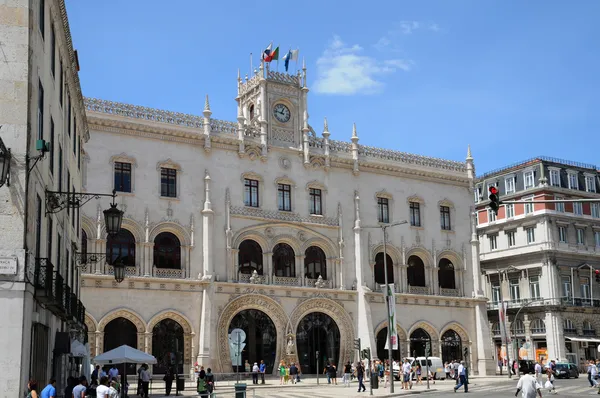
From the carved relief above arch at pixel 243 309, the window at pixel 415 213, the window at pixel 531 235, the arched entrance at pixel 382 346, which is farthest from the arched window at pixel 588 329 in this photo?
the carved relief above arch at pixel 243 309

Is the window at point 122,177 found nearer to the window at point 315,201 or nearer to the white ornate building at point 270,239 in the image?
the white ornate building at point 270,239

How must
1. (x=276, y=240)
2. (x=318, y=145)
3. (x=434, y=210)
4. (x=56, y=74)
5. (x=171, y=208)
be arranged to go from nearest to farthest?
(x=56, y=74) < (x=171, y=208) < (x=276, y=240) < (x=318, y=145) < (x=434, y=210)

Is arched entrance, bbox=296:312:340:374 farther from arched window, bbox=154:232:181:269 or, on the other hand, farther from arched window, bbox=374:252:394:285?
arched window, bbox=154:232:181:269

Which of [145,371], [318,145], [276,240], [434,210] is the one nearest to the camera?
[145,371]

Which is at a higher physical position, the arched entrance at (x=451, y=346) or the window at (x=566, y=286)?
the window at (x=566, y=286)

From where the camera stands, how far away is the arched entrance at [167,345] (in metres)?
46.0

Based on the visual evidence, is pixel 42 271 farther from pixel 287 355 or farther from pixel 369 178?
pixel 369 178

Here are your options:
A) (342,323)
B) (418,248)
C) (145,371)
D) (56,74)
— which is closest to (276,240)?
(342,323)

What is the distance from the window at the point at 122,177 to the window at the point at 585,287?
4156 centimetres

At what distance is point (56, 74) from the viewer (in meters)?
25.8

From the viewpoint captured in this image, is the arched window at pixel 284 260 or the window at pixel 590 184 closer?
the arched window at pixel 284 260

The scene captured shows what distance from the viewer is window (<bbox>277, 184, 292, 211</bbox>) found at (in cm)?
5209

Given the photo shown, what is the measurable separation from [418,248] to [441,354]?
755cm

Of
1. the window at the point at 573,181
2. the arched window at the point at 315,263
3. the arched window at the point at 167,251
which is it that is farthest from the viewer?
the window at the point at 573,181
